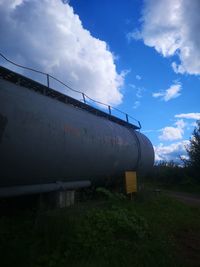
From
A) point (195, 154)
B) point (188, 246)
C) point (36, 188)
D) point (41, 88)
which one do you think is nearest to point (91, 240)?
point (36, 188)

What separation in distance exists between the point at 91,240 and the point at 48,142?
2.57 m

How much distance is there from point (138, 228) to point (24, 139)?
10.2 ft

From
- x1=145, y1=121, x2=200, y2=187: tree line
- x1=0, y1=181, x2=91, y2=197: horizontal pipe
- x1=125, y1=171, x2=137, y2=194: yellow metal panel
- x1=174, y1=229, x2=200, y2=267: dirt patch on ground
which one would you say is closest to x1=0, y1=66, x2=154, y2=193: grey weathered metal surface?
x1=0, y1=181, x2=91, y2=197: horizontal pipe

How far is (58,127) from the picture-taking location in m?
7.66

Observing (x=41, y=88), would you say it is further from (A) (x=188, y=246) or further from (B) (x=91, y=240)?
(A) (x=188, y=246)

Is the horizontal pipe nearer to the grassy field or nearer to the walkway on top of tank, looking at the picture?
the grassy field

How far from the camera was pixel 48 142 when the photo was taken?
721 cm

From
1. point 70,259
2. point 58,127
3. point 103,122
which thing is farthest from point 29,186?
point 103,122

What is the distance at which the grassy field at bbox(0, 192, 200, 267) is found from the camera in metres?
4.98

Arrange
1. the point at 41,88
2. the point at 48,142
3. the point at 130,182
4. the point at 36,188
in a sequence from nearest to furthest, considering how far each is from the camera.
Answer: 1. the point at 36,188
2. the point at 48,142
3. the point at 41,88
4. the point at 130,182

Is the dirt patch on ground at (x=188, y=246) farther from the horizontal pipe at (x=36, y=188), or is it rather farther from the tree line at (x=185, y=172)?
the tree line at (x=185, y=172)

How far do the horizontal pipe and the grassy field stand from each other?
23.9 inches

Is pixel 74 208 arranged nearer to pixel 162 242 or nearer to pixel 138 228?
pixel 138 228

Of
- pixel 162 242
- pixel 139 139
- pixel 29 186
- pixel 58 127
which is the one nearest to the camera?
pixel 162 242
